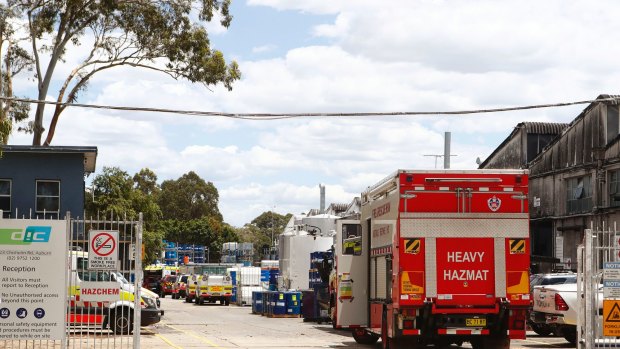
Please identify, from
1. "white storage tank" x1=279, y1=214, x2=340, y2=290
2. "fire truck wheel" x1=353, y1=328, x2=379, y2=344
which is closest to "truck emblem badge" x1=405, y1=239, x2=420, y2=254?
"fire truck wheel" x1=353, y1=328, x2=379, y2=344

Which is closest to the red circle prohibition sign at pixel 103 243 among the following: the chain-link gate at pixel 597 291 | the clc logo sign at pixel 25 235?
the clc logo sign at pixel 25 235

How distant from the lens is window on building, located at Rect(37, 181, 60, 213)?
1633 inches

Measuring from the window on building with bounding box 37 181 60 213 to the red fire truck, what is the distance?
2506 centimetres

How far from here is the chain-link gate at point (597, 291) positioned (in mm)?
16594

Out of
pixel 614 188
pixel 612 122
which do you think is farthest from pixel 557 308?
pixel 612 122

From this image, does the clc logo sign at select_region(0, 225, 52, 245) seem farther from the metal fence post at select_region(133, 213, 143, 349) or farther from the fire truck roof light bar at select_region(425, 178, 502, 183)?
the fire truck roof light bar at select_region(425, 178, 502, 183)

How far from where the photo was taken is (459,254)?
18.9 meters

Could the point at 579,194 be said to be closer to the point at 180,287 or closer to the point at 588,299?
the point at 180,287

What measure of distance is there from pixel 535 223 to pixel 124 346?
144 feet

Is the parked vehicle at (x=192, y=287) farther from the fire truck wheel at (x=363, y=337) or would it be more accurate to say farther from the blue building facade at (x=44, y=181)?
the fire truck wheel at (x=363, y=337)

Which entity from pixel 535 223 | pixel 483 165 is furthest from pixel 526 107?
pixel 483 165

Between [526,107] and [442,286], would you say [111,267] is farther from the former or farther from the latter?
[526,107]

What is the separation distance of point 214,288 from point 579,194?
21.4 metres

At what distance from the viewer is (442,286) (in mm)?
18859
